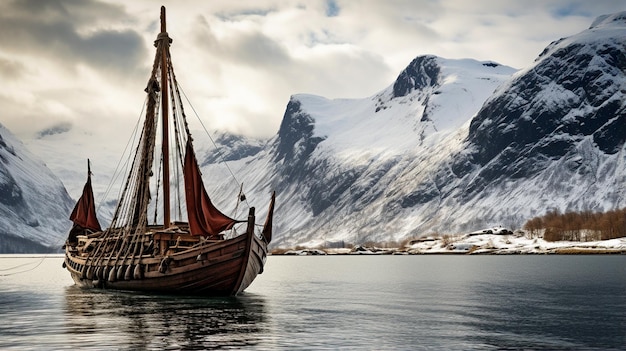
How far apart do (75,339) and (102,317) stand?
1213 centimetres

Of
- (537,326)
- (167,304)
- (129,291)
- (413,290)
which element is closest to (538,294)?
(413,290)

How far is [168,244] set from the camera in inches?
2884

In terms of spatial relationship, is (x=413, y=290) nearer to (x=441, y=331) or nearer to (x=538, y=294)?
(x=538, y=294)

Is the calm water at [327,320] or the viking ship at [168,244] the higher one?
the viking ship at [168,244]

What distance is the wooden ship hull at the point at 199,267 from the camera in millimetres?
67250

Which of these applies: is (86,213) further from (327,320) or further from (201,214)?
(327,320)

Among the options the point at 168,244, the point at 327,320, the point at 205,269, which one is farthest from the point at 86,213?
the point at 327,320

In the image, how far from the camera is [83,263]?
288ft

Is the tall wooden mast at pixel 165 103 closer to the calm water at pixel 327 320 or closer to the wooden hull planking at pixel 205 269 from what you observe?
the wooden hull planking at pixel 205 269

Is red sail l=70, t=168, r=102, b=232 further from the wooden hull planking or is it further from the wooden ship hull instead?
the wooden hull planking

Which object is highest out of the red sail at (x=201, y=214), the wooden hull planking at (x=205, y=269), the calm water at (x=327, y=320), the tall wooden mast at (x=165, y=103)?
the tall wooden mast at (x=165, y=103)

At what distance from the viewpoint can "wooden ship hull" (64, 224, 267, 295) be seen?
67250 mm

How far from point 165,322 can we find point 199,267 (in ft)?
50.6

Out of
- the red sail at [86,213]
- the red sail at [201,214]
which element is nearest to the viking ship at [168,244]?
the red sail at [201,214]
